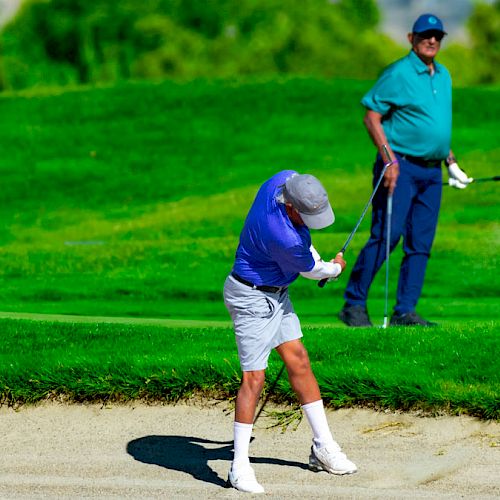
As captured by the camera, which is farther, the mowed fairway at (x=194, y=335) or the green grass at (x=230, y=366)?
the green grass at (x=230, y=366)

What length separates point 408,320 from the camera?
32.1 feet

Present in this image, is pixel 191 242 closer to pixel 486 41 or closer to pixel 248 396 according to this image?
pixel 248 396

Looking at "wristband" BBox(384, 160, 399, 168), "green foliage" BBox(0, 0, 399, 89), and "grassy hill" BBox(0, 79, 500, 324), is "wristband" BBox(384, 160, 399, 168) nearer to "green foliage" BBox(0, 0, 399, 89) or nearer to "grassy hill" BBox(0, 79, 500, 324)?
"grassy hill" BBox(0, 79, 500, 324)

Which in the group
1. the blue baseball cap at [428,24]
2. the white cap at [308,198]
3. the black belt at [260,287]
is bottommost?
the black belt at [260,287]

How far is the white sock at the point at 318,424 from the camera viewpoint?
6.45m

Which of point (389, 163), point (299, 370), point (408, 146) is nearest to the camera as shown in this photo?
point (299, 370)

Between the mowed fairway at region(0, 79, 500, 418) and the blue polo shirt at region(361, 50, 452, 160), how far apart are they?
144 centimetres

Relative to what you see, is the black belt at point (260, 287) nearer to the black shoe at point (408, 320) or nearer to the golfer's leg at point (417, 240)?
the black shoe at point (408, 320)

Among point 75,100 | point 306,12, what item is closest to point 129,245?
point 75,100

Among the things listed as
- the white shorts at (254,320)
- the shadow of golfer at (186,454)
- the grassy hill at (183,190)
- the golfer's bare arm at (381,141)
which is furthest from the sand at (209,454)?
the grassy hill at (183,190)

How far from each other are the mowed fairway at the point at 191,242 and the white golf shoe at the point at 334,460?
965 mm

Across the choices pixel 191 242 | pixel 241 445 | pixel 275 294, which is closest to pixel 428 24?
pixel 275 294

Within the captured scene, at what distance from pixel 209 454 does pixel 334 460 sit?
95 cm

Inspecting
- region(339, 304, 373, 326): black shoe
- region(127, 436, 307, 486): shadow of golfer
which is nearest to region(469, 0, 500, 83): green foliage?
region(339, 304, 373, 326): black shoe
